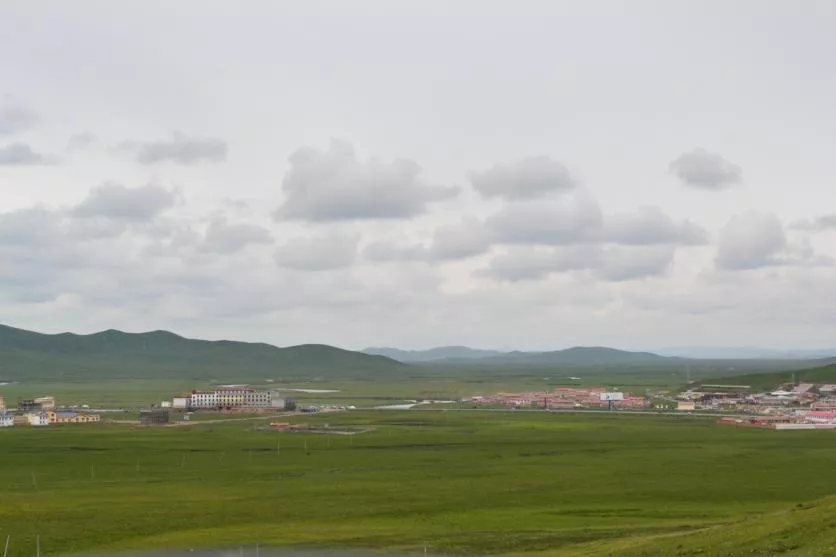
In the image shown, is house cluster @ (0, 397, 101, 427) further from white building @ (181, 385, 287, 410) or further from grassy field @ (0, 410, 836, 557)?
white building @ (181, 385, 287, 410)

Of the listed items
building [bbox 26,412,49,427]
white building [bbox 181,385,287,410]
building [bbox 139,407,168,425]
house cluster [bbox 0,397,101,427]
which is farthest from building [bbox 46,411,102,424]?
white building [bbox 181,385,287,410]

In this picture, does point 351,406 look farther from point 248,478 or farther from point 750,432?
point 248,478

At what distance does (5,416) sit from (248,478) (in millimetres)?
82211

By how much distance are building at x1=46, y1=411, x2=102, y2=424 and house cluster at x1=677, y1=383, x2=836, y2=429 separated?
9822cm

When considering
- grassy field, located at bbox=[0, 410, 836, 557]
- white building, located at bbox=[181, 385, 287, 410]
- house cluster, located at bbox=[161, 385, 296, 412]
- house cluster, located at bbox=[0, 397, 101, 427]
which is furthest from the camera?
white building, located at bbox=[181, 385, 287, 410]

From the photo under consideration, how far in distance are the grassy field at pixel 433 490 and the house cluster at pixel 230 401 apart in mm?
53636

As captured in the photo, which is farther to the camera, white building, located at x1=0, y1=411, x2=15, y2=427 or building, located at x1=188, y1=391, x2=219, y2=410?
building, located at x1=188, y1=391, x2=219, y2=410

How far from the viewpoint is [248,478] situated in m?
82.9

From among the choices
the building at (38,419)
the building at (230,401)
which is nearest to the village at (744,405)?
the building at (230,401)

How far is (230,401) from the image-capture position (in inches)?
7549

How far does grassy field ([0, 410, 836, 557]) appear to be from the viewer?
2055 inches

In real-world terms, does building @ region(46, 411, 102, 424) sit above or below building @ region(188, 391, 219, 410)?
below

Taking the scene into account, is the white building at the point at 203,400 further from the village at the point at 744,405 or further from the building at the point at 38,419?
the village at the point at 744,405

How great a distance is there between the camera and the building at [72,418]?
150 meters
